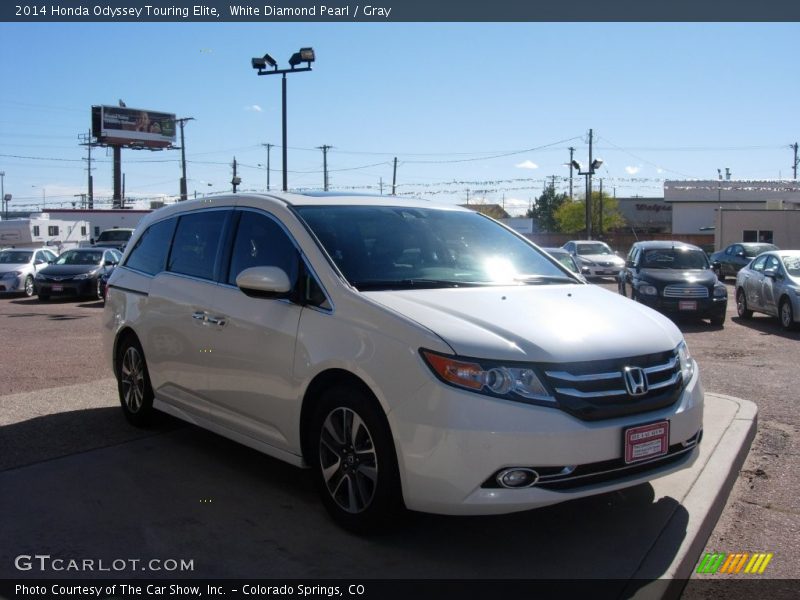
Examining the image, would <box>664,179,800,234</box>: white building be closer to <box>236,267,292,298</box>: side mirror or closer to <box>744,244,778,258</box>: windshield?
<box>744,244,778,258</box>: windshield

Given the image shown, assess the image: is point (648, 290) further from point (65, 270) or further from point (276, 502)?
point (65, 270)

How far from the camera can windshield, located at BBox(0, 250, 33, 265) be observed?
23984mm

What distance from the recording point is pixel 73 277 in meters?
21.0

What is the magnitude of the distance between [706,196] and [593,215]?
81.4ft

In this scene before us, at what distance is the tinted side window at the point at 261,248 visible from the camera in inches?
189

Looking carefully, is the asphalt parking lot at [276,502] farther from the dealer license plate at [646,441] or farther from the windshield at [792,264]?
the windshield at [792,264]

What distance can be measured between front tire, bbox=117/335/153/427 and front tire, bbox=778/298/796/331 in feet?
35.7


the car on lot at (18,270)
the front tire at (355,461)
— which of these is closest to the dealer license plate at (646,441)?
the front tire at (355,461)

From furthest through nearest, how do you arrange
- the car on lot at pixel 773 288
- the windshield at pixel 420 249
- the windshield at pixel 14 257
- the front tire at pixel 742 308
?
the windshield at pixel 14 257 → the front tire at pixel 742 308 → the car on lot at pixel 773 288 → the windshield at pixel 420 249

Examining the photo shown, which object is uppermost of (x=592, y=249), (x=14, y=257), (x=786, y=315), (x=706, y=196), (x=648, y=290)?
(x=706, y=196)

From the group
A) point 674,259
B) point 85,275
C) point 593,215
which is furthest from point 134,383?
point 593,215

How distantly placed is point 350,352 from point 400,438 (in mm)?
544

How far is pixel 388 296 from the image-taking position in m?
4.25

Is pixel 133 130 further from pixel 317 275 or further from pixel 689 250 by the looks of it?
pixel 317 275
